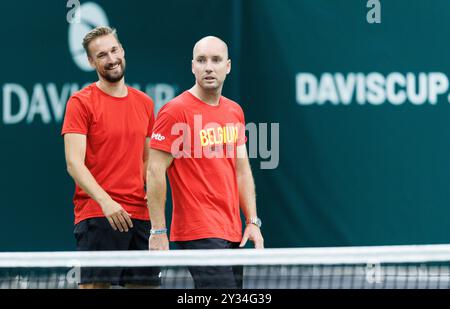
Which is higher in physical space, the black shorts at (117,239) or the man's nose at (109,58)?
the man's nose at (109,58)

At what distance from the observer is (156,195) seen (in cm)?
582

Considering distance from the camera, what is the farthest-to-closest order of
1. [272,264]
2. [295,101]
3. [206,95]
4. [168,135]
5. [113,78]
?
[295,101]
[113,78]
[206,95]
[168,135]
[272,264]

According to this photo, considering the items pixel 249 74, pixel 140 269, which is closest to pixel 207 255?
pixel 140 269

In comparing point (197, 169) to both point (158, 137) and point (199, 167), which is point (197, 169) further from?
point (158, 137)

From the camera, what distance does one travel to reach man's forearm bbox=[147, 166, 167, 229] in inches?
229

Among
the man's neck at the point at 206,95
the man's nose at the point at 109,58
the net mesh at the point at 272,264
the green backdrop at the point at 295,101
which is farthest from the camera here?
the green backdrop at the point at 295,101

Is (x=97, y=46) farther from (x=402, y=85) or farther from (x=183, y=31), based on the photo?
(x=402, y=85)

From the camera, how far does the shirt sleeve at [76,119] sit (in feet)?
20.3

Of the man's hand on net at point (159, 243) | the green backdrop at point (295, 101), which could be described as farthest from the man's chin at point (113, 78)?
the green backdrop at point (295, 101)

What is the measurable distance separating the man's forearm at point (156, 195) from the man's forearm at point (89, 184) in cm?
30

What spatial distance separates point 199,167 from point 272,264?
73cm

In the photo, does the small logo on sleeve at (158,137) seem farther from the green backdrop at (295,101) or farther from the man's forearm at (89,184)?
the green backdrop at (295,101)

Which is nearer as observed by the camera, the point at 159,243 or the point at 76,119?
the point at 159,243

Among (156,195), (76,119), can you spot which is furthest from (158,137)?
(76,119)
